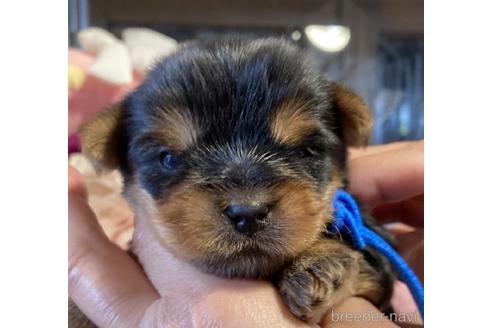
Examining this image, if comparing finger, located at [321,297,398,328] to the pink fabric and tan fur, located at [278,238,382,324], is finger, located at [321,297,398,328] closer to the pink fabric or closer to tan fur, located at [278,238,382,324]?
tan fur, located at [278,238,382,324]

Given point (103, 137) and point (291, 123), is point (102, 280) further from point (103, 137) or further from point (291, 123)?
point (291, 123)

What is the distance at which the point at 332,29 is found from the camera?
5.99ft

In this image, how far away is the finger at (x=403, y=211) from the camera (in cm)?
178

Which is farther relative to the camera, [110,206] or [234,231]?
[110,206]

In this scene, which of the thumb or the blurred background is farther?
the blurred background

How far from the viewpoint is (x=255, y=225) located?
3.21ft

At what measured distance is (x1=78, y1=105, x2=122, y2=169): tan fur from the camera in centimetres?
138

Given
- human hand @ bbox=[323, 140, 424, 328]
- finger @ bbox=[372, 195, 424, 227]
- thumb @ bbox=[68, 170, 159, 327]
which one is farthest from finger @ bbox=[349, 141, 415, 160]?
thumb @ bbox=[68, 170, 159, 327]

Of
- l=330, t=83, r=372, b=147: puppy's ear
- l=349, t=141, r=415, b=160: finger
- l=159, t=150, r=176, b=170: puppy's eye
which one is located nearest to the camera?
l=159, t=150, r=176, b=170: puppy's eye

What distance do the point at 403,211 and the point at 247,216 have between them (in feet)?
3.73

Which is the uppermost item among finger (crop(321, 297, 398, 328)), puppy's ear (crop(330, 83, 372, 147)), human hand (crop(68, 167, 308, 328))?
puppy's ear (crop(330, 83, 372, 147))

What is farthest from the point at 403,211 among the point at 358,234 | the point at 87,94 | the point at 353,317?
the point at 87,94
